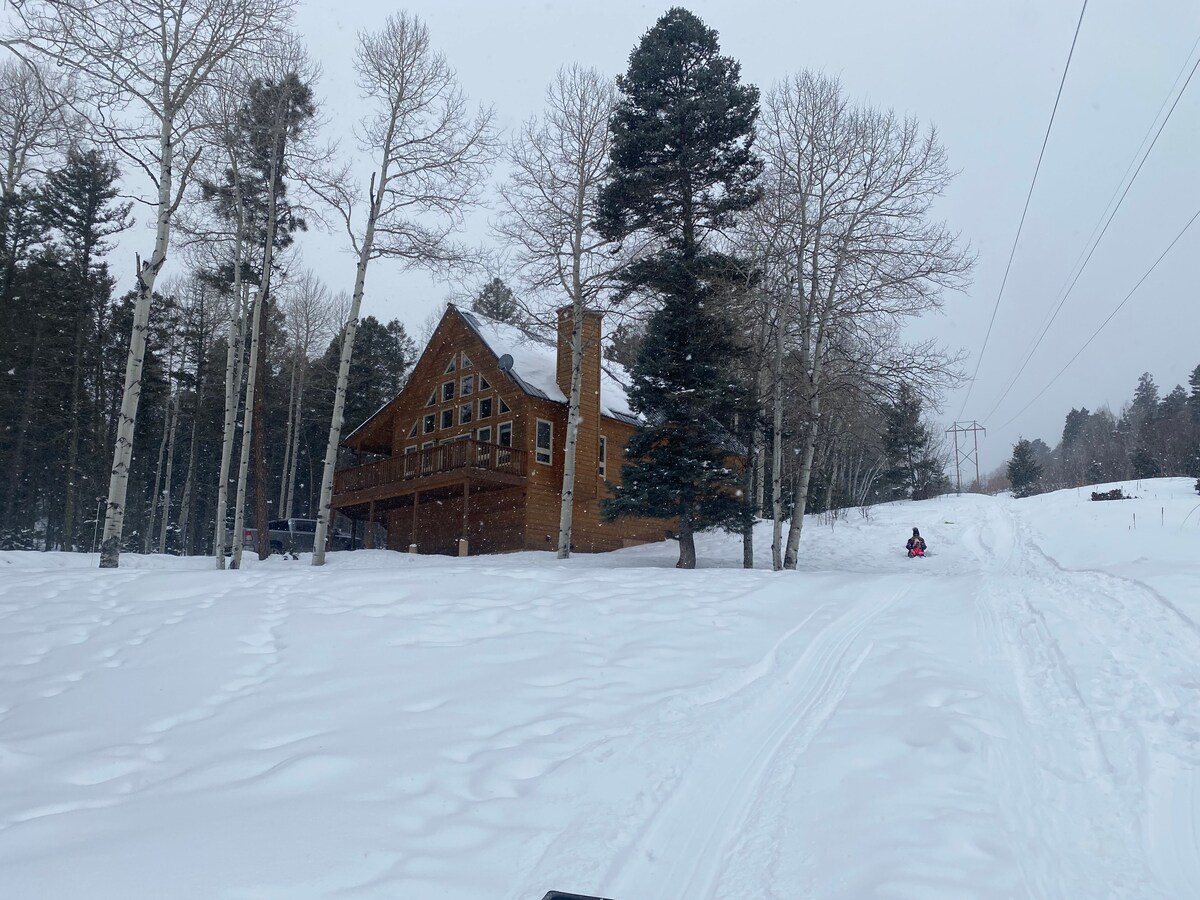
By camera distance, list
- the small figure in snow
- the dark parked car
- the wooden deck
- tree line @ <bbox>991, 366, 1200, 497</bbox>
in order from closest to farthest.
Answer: the small figure in snow < the wooden deck < the dark parked car < tree line @ <bbox>991, 366, 1200, 497</bbox>

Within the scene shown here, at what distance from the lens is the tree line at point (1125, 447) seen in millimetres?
→ 53938

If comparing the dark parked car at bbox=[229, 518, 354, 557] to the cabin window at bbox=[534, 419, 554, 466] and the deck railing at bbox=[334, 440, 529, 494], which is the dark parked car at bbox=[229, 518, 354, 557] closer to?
the deck railing at bbox=[334, 440, 529, 494]

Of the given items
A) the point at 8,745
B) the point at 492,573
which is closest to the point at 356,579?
the point at 492,573

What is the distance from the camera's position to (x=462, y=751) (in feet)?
18.2

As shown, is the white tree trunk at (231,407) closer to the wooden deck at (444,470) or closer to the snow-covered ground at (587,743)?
the wooden deck at (444,470)

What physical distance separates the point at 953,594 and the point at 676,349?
9.53 metres

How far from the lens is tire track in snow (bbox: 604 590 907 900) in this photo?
396 centimetres

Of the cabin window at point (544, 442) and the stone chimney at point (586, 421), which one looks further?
the cabin window at point (544, 442)

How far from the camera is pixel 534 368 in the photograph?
89.6ft

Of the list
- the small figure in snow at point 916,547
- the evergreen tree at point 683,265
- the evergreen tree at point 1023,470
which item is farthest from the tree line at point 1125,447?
the evergreen tree at point 683,265

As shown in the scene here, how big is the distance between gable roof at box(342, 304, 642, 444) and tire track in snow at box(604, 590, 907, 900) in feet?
60.4

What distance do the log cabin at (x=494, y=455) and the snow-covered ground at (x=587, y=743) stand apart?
14.3 m

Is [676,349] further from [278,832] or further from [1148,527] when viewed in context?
[278,832]

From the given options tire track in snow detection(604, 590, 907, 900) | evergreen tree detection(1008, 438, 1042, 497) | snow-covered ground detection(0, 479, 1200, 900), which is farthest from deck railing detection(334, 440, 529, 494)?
evergreen tree detection(1008, 438, 1042, 497)
